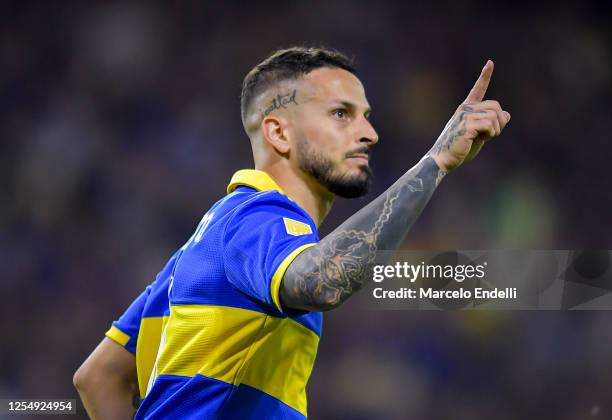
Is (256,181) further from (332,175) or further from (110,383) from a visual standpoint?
(110,383)

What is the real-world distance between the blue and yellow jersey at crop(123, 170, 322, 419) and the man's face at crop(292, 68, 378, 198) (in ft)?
0.48

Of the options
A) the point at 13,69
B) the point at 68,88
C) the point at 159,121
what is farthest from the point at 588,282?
the point at 13,69

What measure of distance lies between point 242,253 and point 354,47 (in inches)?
96.8

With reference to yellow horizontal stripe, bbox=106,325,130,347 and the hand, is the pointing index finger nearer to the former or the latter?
the hand

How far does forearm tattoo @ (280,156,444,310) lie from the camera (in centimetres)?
90

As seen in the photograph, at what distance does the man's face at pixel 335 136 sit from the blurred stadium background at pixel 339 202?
1760 mm

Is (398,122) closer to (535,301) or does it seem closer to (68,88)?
(535,301)

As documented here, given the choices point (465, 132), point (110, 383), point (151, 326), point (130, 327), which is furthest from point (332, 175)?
point (110, 383)

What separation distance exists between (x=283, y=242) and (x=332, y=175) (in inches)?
13.9

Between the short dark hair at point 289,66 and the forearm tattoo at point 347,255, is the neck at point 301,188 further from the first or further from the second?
the forearm tattoo at point 347,255

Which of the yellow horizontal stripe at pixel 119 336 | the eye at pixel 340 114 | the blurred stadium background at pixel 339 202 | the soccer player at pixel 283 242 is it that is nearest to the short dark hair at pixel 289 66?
the soccer player at pixel 283 242

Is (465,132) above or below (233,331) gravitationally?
above

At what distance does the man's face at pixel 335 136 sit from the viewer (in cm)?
126

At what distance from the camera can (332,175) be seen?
127cm
